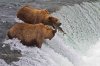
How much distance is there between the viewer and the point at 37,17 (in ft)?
30.6

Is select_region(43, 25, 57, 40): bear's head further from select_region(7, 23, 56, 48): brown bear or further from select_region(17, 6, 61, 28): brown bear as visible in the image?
select_region(17, 6, 61, 28): brown bear

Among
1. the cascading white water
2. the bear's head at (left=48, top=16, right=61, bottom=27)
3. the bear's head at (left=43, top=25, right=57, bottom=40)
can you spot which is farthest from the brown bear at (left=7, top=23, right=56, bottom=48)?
the bear's head at (left=48, top=16, right=61, bottom=27)

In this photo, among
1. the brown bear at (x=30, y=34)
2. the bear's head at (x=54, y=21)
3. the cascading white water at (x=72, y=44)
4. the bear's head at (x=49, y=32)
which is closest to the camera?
the cascading white water at (x=72, y=44)

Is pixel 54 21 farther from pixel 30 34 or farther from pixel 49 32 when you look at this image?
pixel 30 34

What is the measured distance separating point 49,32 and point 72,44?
52.6 inches

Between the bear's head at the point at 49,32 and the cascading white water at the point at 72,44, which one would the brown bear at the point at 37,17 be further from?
the bear's head at the point at 49,32

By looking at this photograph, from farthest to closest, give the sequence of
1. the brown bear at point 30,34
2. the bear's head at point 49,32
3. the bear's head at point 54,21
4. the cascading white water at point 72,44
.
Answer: the bear's head at point 54,21 < the bear's head at point 49,32 < the brown bear at point 30,34 < the cascading white water at point 72,44

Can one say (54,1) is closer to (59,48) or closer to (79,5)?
(79,5)

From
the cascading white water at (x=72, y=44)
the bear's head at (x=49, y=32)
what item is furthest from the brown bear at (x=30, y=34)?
the cascading white water at (x=72, y=44)

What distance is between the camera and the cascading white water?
7.40 metres

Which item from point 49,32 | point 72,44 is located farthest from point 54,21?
point 72,44

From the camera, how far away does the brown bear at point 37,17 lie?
900 cm

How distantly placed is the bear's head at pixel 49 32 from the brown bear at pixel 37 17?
56 centimetres

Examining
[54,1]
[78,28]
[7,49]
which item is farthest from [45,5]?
[7,49]
